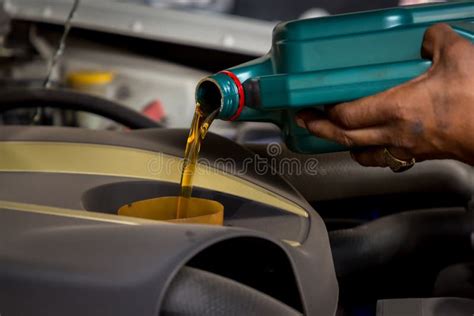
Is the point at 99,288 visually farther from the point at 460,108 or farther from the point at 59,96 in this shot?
→ the point at 59,96

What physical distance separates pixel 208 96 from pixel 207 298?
206mm

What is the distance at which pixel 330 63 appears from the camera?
1.82 feet

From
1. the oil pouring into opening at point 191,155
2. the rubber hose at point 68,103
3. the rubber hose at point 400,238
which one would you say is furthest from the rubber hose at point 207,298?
→ the rubber hose at point 68,103

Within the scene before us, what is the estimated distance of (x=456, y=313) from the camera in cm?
55

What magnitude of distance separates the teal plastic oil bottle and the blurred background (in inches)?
30.4

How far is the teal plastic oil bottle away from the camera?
536mm

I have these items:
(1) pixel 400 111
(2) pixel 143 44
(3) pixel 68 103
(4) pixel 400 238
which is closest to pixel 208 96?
(1) pixel 400 111

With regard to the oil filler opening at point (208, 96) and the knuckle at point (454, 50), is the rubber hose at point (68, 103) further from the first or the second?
the knuckle at point (454, 50)

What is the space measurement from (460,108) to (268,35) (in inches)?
36.4

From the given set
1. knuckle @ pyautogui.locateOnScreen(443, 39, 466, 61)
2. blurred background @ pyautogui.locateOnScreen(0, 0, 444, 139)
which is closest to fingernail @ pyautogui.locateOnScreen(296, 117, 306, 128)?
knuckle @ pyautogui.locateOnScreen(443, 39, 466, 61)

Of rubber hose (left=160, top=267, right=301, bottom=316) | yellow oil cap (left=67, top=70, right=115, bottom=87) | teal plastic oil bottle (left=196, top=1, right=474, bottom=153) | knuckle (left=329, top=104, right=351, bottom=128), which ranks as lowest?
yellow oil cap (left=67, top=70, right=115, bottom=87)

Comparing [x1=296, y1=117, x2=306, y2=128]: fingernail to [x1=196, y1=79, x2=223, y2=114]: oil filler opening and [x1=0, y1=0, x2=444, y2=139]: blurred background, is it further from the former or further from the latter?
[x1=0, y1=0, x2=444, y2=139]: blurred background

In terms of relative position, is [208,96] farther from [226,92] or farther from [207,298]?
[207,298]

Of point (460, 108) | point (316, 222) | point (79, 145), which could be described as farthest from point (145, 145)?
point (460, 108)
